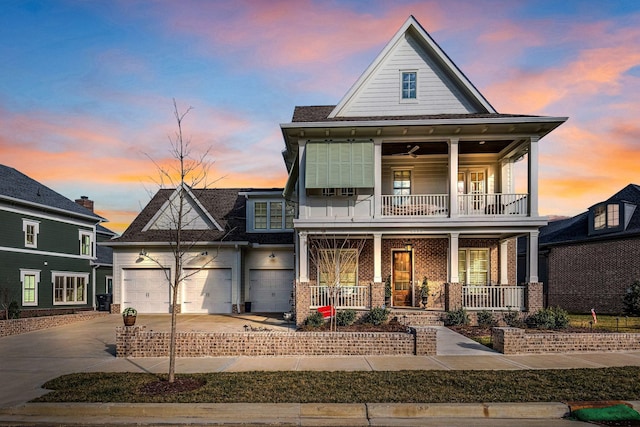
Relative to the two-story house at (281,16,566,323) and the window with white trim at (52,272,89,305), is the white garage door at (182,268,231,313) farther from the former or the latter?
the window with white trim at (52,272,89,305)

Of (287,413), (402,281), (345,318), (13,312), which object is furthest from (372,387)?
(13,312)

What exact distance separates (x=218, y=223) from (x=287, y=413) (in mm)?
17935

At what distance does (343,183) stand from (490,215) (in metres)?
5.77

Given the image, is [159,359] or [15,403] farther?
[159,359]

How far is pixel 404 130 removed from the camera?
17.4 meters

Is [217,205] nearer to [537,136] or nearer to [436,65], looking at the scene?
[436,65]

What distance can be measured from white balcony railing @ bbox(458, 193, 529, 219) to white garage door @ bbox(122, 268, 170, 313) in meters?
15.3

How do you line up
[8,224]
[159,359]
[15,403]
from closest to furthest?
[15,403] → [159,359] → [8,224]

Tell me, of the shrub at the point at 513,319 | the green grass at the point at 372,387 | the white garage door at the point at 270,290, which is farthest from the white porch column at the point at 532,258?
the white garage door at the point at 270,290

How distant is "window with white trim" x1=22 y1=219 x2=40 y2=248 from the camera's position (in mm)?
23594

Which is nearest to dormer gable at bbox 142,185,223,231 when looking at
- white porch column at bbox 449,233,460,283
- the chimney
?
white porch column at bbox 449,233,460,283

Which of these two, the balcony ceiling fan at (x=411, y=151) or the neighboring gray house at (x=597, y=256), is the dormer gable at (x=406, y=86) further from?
the neighboring gray house at (x=597, y=256)

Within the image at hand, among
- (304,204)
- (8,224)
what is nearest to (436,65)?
(304,204)

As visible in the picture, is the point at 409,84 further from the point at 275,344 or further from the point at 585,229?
the point at 585,229
